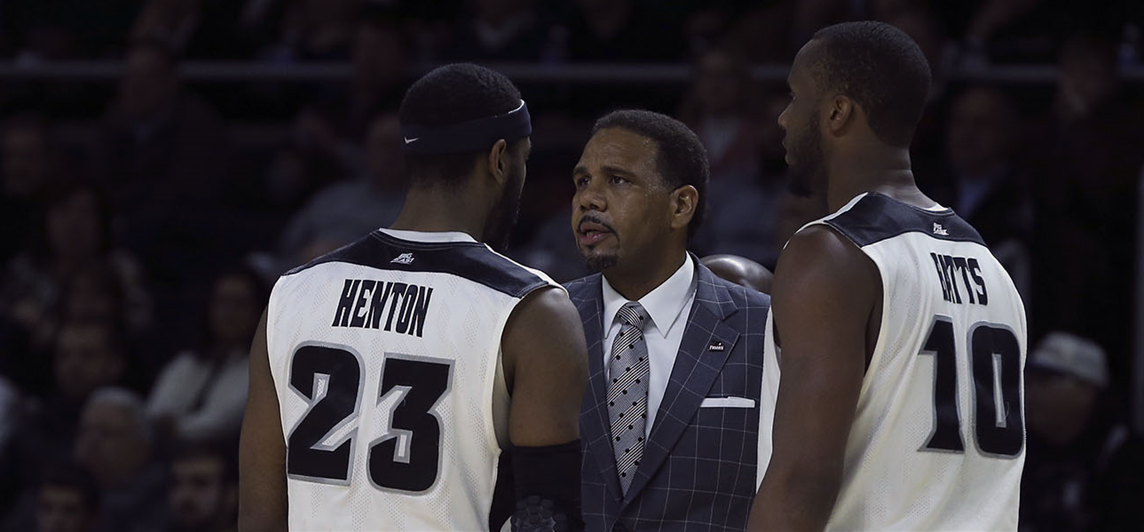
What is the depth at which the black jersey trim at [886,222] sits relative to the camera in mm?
3170

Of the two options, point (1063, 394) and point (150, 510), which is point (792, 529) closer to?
point (1063, 394)

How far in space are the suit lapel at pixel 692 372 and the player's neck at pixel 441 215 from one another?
2.39 feet

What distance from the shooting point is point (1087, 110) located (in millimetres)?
7207

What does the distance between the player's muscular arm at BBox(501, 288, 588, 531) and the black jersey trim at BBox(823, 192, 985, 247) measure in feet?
1.93

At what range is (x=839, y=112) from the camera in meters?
3.33

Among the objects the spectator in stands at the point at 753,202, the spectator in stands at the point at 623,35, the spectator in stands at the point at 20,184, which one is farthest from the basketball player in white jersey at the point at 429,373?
the spectator in stands at the point at 20,184

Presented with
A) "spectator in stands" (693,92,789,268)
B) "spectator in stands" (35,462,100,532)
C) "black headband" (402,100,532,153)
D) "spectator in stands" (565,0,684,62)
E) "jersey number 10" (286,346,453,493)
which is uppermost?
"spectator in stands" (565,0,684,62)

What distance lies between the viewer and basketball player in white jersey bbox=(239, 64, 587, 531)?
322cm

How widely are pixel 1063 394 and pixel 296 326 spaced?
4085mm

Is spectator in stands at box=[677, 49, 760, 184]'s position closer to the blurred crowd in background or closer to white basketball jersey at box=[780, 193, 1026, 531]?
the blurred crowd in background

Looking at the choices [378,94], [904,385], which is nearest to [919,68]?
[904,385]

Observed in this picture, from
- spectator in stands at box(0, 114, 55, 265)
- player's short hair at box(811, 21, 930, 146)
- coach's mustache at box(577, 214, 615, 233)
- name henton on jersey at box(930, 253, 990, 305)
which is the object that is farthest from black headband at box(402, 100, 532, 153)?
spectator in stands at box(0, 114, 55, 265)

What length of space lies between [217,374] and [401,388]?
4.77 metres

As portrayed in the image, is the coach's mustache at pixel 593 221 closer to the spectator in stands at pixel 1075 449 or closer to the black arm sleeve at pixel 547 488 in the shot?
the black arm sleeve at pixel 547 488
